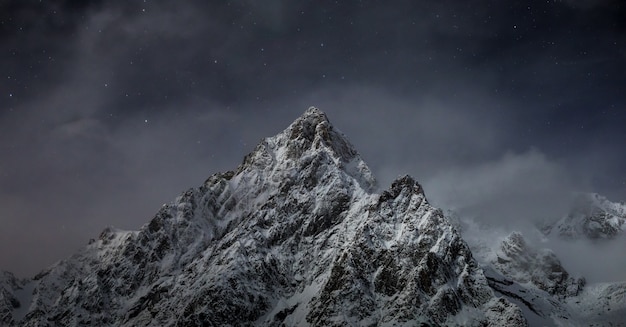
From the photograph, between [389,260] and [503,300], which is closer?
[503,300]

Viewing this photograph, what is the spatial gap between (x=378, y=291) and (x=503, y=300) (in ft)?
134

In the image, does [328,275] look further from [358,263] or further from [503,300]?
[503,300]

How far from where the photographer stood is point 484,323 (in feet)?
563

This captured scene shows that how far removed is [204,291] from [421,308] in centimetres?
7697

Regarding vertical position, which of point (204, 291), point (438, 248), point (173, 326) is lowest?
point (173, 326)

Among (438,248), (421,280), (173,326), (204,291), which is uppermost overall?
(438,248)

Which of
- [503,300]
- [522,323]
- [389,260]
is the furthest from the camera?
[389,260]

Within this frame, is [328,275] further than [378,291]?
Yes

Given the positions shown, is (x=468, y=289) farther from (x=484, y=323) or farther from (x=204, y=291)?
(x=204, y=291)

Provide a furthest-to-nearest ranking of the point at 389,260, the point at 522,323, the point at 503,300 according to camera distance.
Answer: the point at 389,260 < the point at 503,300 < the point at 522,323

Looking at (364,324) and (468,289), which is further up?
(468,289)

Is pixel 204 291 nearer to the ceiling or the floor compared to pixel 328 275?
nearer to the floor

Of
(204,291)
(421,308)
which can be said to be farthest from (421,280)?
(204,291)

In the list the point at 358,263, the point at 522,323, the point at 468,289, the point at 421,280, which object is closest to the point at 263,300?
the point at 358,263
